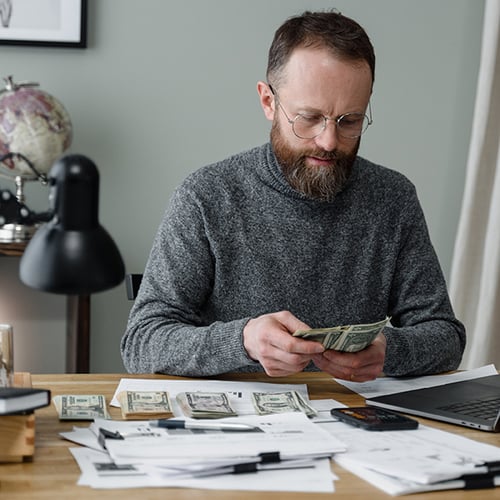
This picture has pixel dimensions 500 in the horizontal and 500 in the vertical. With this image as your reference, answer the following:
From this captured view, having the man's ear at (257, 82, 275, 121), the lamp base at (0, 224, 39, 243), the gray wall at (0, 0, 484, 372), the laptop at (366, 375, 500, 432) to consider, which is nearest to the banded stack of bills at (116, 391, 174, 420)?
the laptop at (366, 375, 500, 432)

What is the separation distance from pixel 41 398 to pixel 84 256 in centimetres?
32

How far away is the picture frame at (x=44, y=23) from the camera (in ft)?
10.1

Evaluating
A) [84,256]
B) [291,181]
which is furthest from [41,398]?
[291,181]

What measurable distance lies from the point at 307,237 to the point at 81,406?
0.76m

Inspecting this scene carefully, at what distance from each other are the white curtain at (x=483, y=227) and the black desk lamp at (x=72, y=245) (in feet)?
7.76

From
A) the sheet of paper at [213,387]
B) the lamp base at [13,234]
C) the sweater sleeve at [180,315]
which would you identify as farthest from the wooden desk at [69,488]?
the lamp base at [13,234]

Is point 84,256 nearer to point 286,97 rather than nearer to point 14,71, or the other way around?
point 286,97

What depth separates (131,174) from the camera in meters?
3.23

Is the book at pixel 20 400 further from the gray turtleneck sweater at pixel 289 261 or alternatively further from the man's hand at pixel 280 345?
the gray turtleneck sweater at pixel 289 261

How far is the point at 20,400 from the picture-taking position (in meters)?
1.30

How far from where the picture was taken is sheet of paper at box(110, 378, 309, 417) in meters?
1.67

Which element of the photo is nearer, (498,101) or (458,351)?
(458,351)

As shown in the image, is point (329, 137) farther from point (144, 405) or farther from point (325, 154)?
point (144, 405)

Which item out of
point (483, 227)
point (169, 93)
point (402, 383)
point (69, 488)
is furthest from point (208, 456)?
point (483, 227)
